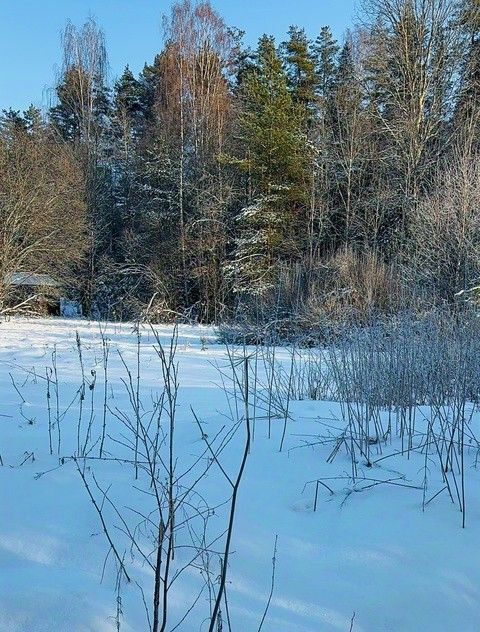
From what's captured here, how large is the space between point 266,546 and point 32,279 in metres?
16.6

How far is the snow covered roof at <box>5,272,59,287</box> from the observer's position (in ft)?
53.6

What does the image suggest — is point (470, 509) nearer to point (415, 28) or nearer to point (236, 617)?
point (236, 617)

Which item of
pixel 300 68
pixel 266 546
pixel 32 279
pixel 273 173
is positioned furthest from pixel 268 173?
pixel 266 546

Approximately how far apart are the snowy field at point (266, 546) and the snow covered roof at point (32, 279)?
14287 millimetres

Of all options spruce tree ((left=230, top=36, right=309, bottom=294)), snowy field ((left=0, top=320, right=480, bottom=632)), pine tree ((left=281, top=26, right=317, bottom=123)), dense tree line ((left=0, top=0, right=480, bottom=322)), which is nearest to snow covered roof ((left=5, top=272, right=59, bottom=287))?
dense tree line ((left=0, top=0, right=480, bottom=322))

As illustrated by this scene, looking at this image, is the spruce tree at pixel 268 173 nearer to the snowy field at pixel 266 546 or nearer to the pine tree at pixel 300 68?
the pine tree at pixel 300 68

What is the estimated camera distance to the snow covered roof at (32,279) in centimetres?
1633

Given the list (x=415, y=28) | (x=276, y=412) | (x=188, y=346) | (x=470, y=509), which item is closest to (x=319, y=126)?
(x=415, y=28)

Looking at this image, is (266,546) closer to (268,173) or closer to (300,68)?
(268,173)

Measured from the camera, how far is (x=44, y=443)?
3312mm

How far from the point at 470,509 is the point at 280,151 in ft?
55.3

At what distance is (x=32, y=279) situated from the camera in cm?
1697

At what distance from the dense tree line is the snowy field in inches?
381

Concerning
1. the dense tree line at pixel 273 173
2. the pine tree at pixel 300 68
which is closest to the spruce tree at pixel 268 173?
the dense tree line at pixel 273 173
